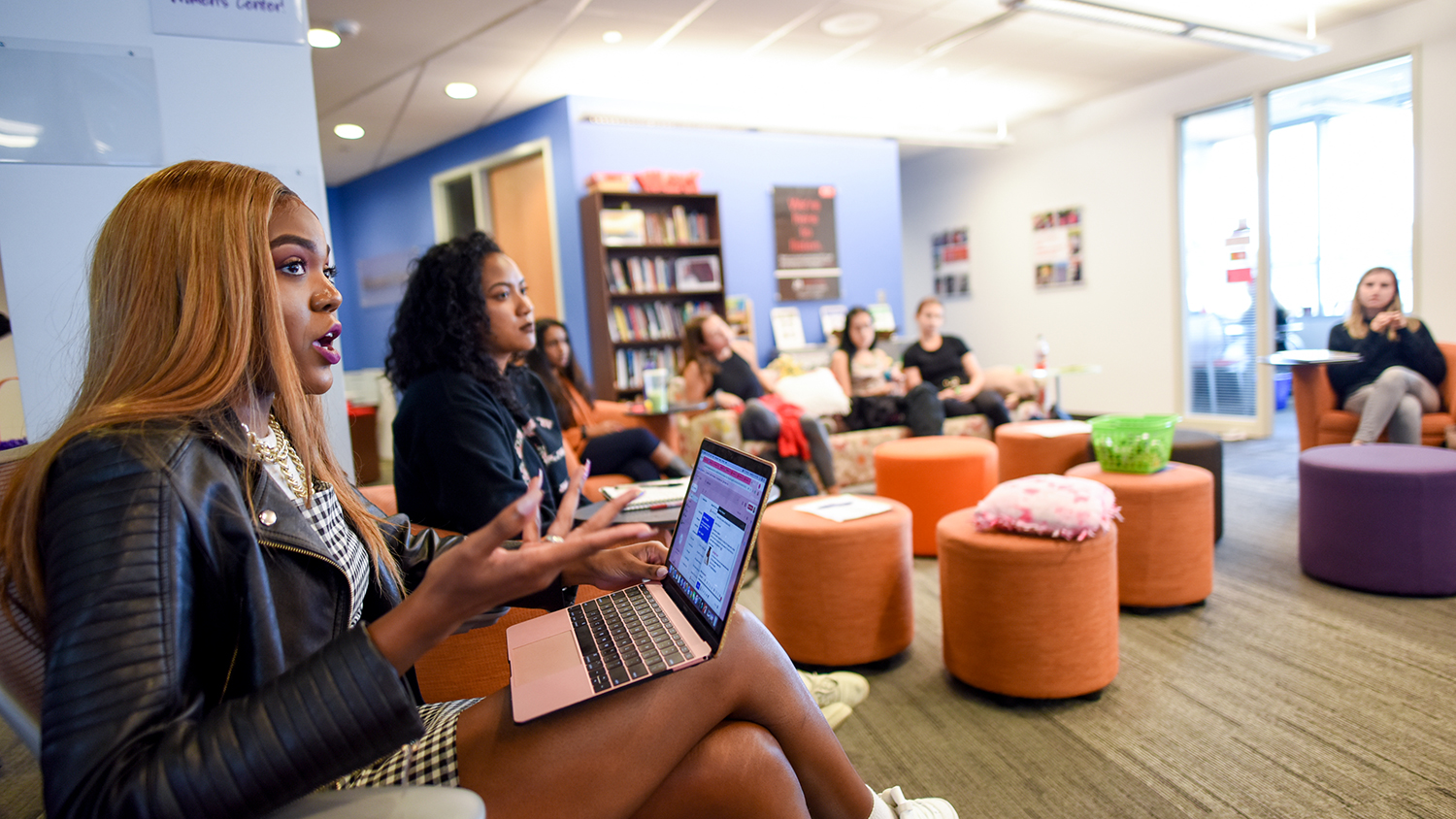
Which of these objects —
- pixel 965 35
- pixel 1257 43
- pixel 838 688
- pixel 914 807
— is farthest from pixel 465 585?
pixel 1257 43

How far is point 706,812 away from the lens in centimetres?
103

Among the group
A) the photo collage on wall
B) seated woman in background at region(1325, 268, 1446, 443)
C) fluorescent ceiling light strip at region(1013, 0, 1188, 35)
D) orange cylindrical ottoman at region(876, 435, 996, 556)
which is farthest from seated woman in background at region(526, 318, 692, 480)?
the photo collage on wall

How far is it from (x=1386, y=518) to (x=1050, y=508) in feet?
4.91

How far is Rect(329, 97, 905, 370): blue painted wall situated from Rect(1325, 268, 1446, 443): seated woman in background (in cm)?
380

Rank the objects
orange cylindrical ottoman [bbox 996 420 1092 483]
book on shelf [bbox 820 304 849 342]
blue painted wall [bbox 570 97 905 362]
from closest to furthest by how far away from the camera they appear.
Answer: orange cylindrical ottoman [bbox 996 420 1092 483]
blue painted wall [bbox 570 97 905 362]
book on shelf [bbox 820 304 849 342]

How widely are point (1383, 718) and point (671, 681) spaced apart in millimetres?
1990

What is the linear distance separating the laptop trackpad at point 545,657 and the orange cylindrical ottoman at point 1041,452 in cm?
290

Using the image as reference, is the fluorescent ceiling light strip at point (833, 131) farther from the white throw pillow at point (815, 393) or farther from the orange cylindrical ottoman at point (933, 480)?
the orange cylindrical ottoman at point (933, 480)

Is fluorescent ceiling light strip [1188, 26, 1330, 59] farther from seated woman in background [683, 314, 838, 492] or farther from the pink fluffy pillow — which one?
the pink fluffy pillow

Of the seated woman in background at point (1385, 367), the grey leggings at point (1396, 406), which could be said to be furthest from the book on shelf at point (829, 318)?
the grey leggings at point (1396, 406)

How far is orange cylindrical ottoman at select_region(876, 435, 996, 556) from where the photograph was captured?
352 cm

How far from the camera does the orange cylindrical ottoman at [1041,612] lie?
2072 millimetres

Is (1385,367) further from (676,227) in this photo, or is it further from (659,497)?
(676,227)

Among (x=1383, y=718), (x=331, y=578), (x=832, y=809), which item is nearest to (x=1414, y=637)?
(x=1383, y=718)
